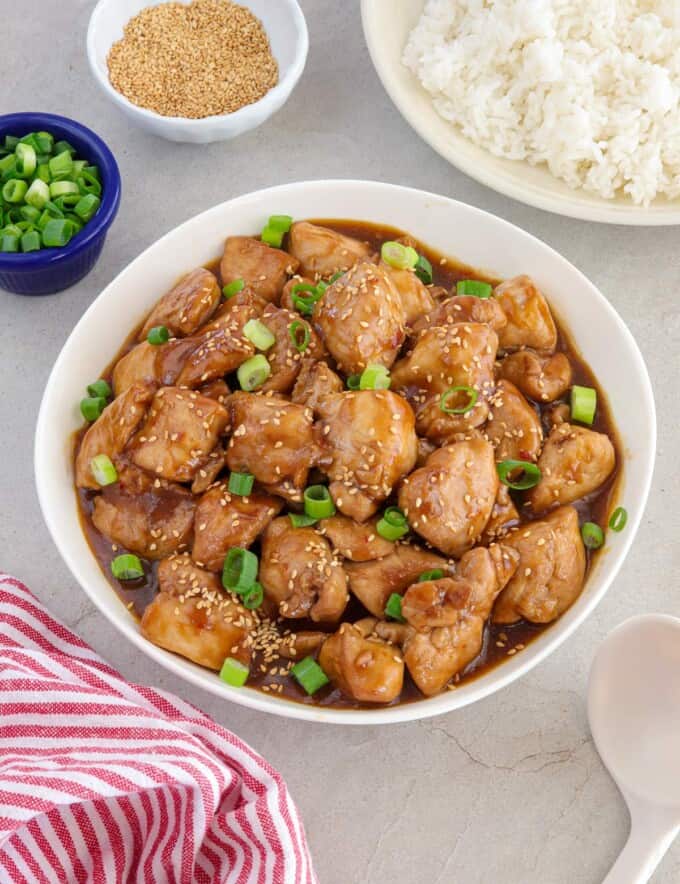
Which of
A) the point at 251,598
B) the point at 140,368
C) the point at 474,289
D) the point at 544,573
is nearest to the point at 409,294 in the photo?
the point at 474,289

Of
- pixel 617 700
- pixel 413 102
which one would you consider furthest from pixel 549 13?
pixel 617 700

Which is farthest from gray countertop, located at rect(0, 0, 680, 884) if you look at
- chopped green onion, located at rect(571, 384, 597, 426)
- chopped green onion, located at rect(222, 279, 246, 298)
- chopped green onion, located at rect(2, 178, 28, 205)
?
chopped green onion, located at rect(222, 279, 246, 298)

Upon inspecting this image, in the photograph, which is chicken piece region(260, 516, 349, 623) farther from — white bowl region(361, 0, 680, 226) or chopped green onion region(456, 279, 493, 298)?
white bowl region(361, 0, 680, 226)

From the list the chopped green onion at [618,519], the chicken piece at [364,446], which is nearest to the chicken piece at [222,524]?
the chicken piece at [364,446]

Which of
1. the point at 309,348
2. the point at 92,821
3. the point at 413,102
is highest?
the point at 413,102

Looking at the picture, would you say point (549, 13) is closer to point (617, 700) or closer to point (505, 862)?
point (617, 700)

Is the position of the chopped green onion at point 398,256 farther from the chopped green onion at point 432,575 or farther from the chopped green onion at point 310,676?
the chopped green onion at point 310,676
